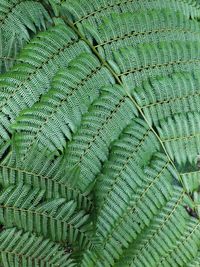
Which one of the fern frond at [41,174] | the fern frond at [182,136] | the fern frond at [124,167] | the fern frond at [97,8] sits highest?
the fern frond at [97,8]

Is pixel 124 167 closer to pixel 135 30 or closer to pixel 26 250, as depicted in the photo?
pixel 26 250

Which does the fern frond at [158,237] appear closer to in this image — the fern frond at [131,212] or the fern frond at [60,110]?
the fern frond at [131,212]

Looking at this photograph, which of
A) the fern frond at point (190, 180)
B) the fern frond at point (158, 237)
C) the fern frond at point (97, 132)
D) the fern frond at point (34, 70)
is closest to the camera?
the fern frond at point (34, 70)

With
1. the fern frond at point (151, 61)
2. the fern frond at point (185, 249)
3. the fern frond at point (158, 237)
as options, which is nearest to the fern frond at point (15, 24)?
the fern frond at point (151, 61)

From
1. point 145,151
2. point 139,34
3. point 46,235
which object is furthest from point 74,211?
point 139,34

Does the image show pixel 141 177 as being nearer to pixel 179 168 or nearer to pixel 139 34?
pixel 179 168

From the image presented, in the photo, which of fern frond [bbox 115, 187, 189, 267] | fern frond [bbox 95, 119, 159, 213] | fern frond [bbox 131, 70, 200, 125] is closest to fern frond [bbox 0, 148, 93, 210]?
fern frond [bbox 95, 119, 159, 213]

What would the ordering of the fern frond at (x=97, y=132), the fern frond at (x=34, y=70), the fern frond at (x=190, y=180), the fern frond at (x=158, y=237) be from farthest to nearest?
1. the fern frond at (x=190, y=180)
2. the fern frond at (x=158, y=237)
3. the fern frond at (x=97, y=132)
4. the fern frond at (x=34, y=70)

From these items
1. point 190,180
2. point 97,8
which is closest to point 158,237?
point 190,180
